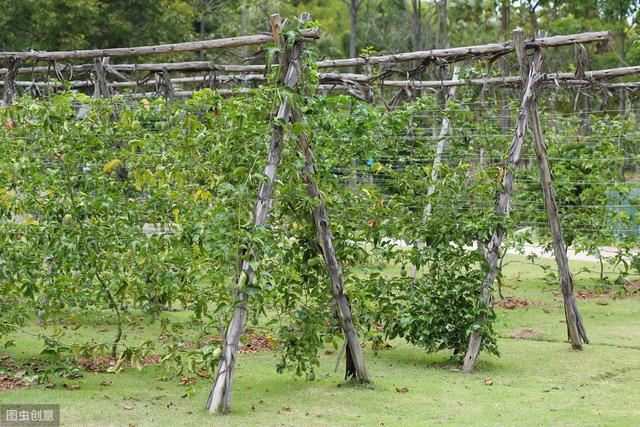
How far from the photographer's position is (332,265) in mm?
6617

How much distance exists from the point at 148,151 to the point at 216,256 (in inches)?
53.4

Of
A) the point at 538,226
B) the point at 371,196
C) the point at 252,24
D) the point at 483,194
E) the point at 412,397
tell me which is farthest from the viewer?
the point at 252,24

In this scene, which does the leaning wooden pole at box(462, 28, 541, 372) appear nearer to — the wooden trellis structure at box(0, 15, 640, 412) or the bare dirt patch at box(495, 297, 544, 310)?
the wooden trellis structure at box(0, 15, 640, 412)

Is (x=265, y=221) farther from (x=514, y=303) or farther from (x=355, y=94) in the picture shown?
(x=514, y=303)

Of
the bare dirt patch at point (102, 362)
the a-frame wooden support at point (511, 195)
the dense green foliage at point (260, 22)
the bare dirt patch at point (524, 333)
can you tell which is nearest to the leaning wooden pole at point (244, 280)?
the bare dirt patch at point (102, 362)

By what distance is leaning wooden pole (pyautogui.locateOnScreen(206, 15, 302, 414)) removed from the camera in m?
5.93

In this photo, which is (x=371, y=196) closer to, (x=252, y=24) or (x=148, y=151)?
(x=148, y=151)

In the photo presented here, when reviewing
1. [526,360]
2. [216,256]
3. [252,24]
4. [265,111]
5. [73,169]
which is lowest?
[526,360]

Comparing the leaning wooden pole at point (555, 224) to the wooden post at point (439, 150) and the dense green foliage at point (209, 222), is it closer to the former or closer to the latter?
the dense green foliage at point (209, 222)

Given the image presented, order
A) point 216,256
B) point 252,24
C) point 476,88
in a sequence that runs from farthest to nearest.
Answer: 1. point 252,24
2. point 476,88
3. point 216,256

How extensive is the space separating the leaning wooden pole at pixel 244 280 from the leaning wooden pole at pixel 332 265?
208mm

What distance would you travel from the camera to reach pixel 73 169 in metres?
6.97

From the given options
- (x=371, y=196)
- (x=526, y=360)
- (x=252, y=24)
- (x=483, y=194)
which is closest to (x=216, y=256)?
(x=371, y=196)

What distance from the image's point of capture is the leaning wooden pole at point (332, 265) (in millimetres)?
6359
